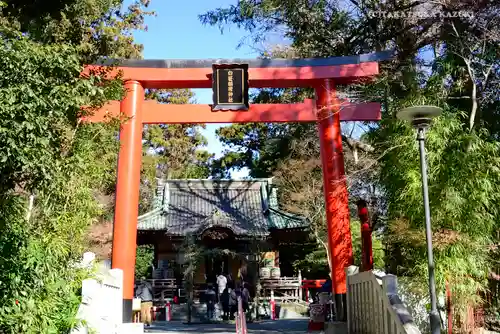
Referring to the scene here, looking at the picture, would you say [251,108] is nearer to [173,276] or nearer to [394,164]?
[394,164]

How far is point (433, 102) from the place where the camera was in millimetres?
7547

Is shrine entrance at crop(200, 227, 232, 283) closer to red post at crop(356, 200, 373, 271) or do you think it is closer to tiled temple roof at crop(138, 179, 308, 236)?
tiled temple roof at crop(138, 179, 308, 236)

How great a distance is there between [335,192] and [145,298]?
7.64 meters

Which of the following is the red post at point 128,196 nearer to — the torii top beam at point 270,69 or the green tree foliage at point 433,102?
the torii top beam at point 270,69

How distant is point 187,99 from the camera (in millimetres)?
26500

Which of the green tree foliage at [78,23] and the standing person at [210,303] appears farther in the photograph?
the standing person at [210,303]

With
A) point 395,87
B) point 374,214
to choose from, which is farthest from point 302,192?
point 395,87

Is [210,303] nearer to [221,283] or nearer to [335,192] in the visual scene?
[221,283]

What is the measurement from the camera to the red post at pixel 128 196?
831cm

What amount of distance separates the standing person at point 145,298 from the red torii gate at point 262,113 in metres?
5.01

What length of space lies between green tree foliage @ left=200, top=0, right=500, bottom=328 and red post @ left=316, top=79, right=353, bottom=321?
0.63 metres

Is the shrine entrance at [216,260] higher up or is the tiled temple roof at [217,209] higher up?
the tiled temple roof at [217,209]

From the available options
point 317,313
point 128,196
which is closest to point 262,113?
point 128,196

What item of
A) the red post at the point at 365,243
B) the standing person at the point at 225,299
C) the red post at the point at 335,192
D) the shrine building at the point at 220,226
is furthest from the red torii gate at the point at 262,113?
the shrine building at the point at 220,226
